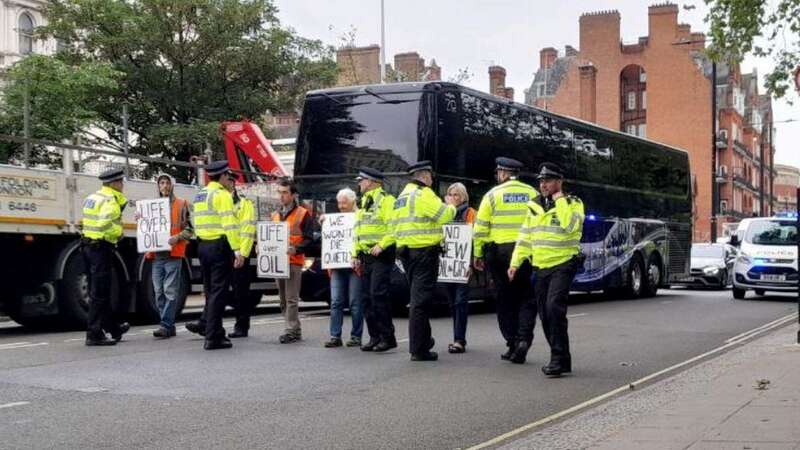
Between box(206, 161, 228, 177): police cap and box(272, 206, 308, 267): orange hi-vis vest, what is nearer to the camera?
box(206, 161, 228, 177): police cap

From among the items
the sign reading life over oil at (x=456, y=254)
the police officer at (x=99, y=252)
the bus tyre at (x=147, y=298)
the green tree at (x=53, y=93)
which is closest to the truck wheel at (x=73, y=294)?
the bus tyre at (x=147, y=298)

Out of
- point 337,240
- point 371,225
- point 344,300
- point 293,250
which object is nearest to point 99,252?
point 293,250

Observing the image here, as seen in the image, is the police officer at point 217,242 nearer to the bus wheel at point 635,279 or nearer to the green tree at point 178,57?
the bus wheel at point 635,279

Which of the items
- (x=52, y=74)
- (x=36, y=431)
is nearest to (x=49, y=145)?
(x=36, y=431)

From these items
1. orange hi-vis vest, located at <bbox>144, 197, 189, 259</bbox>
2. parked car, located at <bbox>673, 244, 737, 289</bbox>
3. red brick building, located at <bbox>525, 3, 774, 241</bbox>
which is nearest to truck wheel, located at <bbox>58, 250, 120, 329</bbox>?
orange hi-vis vest, located at <bbox>144, 197, 189, 259</bbox>

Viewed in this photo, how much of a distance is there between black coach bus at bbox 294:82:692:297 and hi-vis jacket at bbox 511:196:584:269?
6216mm

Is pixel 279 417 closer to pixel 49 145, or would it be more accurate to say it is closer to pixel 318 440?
pixel 318 440

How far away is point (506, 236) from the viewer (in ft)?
33.2

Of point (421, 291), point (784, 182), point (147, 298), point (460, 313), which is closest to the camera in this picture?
point (421, 291)

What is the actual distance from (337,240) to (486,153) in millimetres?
5809

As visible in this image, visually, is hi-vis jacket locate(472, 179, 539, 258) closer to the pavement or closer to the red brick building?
the pavement

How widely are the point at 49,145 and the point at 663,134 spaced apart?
211ft

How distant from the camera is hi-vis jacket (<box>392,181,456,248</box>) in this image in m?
10.1

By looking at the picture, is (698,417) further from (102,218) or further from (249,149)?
(249,149)
